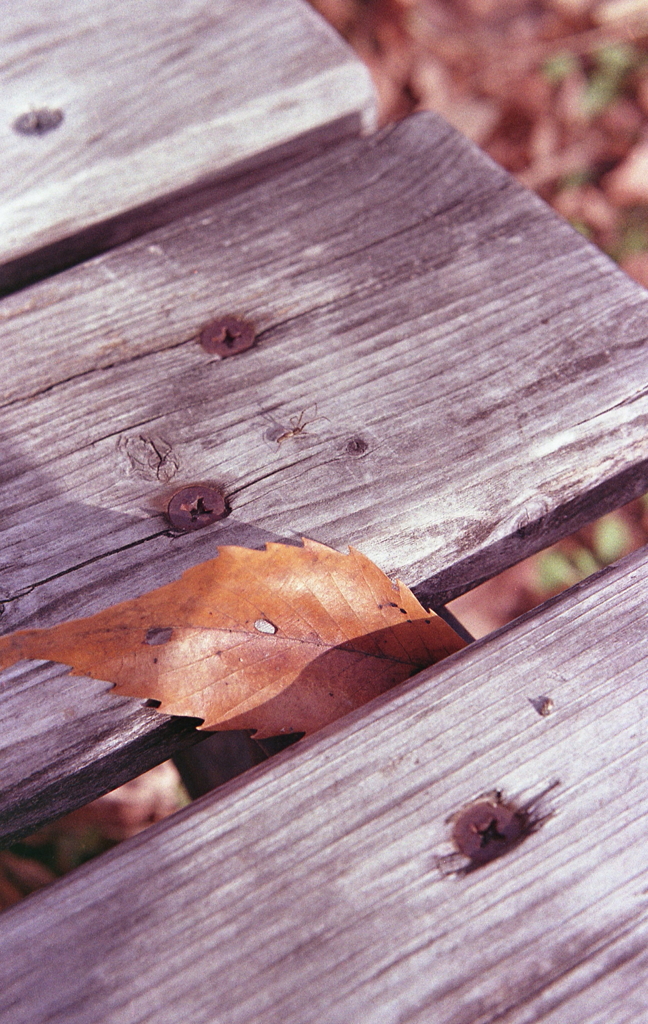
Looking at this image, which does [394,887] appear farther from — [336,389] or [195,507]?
[336,389]

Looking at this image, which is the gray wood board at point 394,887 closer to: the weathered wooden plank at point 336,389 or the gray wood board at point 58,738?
the gray wood board at point 58,738

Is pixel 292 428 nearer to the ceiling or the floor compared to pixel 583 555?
nearer to the floor

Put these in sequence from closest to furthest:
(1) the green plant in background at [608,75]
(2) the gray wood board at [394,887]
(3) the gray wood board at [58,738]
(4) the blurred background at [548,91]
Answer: (2) the gray wood board at [394,887] < (3) the gray wood board at [58,738] < (4) the blurred background at [548,91] < (1) the green plant in background at [608,75]

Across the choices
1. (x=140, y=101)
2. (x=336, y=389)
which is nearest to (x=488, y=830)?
(x=336, y=389)

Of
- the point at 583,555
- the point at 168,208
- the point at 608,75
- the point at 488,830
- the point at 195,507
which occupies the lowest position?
the point at 488,830

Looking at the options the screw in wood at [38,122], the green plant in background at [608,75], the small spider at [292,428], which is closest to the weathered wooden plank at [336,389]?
the small spider at [292,428]

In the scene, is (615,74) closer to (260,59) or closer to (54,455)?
(260,59)
